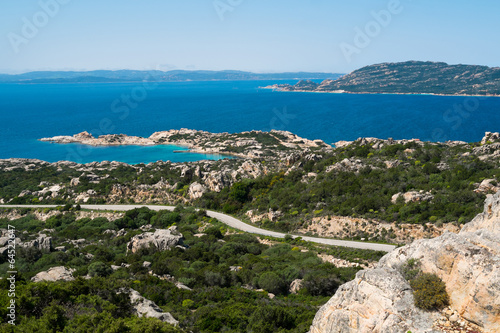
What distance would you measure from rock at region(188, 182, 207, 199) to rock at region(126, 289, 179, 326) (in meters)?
32.0

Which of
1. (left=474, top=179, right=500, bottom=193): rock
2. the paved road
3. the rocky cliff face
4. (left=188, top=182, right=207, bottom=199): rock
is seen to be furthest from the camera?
(left=188, top=182, right=207, bottom=199): rock

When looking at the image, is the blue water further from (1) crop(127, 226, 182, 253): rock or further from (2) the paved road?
(1) crop(127, 226, 182, 253): rock

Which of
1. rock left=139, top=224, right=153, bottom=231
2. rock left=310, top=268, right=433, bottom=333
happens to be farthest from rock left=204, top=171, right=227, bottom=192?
rock left=310, top=268, right=433, bottom=333

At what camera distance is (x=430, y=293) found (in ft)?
34.1

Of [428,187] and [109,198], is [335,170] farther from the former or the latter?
[109,198]

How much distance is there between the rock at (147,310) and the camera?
1630 cm

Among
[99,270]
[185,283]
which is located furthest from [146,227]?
[185,283]

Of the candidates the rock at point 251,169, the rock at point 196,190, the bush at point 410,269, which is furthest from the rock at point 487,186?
the rock at point 196,190

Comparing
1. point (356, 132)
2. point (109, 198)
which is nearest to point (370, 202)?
point (109, 198)

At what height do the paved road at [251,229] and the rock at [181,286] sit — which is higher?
the rock at [181,286]

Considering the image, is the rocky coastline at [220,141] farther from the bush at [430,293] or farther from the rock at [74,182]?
the bush at [430,293]

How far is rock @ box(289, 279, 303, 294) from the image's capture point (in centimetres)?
Answer: 2295

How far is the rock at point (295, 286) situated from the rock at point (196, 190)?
28.4 metres

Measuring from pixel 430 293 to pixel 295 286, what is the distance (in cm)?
1361
